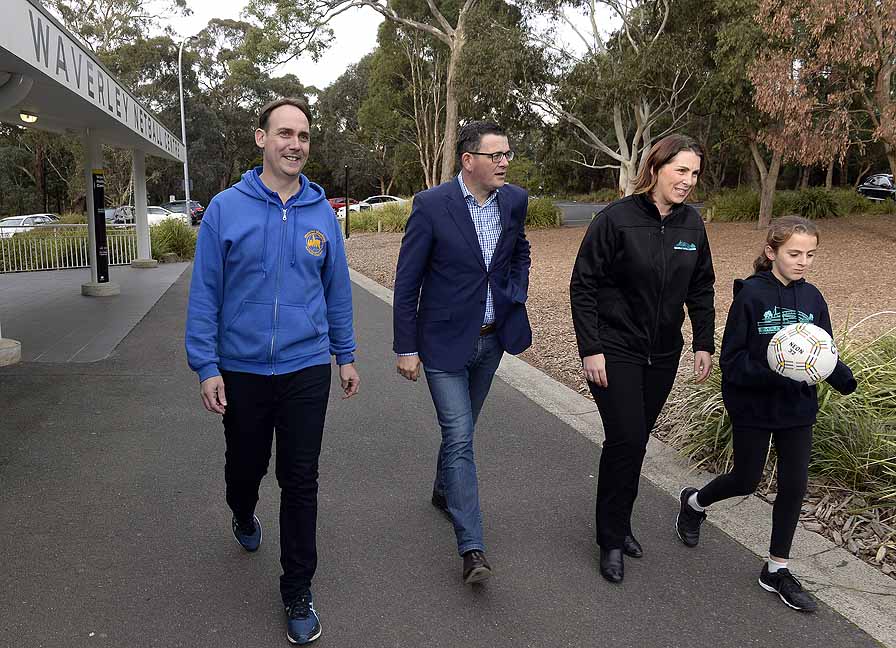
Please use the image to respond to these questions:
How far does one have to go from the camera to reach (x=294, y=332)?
2.99 metres

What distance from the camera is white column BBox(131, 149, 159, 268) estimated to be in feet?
55.8

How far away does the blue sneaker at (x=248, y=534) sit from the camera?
11.8 ft

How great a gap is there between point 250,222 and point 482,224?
1.07 meters

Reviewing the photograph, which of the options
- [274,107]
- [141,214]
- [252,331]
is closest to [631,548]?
[252,331]

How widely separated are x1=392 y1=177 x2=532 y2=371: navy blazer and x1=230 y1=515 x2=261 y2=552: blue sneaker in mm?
1050

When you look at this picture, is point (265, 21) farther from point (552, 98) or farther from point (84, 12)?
point (84, 12)

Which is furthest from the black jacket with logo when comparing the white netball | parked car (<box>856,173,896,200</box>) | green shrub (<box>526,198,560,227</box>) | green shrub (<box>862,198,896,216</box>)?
parked car (<box>856,173,896,200</box>)

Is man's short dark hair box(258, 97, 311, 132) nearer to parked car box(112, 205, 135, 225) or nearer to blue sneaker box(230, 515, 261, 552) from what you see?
blue sneaker box(230, 515, 261, 552)

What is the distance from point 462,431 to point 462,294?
1.96 feet

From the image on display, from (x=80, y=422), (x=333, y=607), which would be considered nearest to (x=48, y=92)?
(x=80, y=422)

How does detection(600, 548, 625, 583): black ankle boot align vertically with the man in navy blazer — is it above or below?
below

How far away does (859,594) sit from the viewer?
332cm

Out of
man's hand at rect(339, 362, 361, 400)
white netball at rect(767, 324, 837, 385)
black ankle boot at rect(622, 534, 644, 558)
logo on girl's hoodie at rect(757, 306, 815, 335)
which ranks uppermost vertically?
logo on girl's hoodie at rect(757, 306, 815, 335)

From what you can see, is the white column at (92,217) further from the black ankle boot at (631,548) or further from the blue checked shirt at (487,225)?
the black ankle boot at (631,548)
